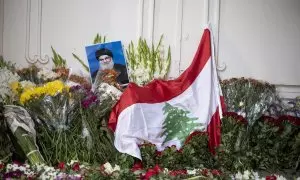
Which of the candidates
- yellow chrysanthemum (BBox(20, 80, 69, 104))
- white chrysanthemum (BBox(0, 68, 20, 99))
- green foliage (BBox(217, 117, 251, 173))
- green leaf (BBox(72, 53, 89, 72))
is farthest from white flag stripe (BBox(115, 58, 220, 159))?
green leaf (BBox(72, 53, 89, 72))

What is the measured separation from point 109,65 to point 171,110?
0.92 metres

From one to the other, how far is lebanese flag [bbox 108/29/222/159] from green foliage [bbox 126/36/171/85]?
1.13ft

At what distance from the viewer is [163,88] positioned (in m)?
2.73

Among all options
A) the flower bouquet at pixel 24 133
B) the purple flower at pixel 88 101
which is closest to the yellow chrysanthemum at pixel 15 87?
the flower bouquet at pixel 24 133

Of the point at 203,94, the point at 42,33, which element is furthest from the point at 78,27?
the point at 203,94

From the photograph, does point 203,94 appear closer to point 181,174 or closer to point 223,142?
point 223,142

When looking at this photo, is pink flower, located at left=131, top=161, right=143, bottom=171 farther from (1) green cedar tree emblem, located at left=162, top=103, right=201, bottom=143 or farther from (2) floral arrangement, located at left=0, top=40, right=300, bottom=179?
(1) green cedar tree emblem, located at left=162, top=103, right=201, bottom=143

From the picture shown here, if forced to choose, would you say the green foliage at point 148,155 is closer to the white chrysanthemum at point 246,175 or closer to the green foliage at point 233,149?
the green foliage at point 233,149

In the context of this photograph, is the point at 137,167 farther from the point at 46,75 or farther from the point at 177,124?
the point at 46,75

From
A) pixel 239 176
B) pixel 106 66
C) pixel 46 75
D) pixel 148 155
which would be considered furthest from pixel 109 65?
pixel 239 176

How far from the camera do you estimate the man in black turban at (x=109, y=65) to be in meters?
3.15

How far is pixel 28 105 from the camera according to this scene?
2229mm

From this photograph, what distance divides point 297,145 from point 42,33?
2663mm

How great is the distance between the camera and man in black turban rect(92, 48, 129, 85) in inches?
124
